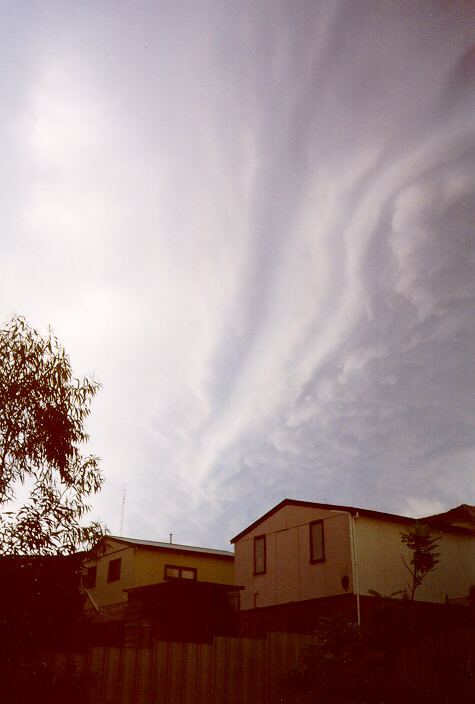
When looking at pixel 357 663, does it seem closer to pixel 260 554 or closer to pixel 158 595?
pixel 158 595

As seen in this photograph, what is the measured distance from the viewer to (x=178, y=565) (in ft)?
106

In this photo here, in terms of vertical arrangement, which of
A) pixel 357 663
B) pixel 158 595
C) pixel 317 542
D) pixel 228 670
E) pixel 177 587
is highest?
pixel 317 542

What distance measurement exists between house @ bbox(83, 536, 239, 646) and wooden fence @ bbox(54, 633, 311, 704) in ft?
28.3

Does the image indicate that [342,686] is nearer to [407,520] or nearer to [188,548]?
[407,520]

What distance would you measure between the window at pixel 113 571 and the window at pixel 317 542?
10633mm

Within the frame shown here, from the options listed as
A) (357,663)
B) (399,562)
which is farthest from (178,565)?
→ (357,663)

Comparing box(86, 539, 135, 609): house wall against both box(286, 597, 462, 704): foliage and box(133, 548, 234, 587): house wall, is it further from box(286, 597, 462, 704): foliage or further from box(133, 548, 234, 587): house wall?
box(286, 597, 462, 704): foliage

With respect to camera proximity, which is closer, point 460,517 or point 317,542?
point 317,542

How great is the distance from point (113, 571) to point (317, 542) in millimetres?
11468

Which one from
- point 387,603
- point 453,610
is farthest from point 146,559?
point 387,603

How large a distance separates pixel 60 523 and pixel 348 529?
681 inches

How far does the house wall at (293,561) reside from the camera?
82.2 ft

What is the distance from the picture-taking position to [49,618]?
8.73m

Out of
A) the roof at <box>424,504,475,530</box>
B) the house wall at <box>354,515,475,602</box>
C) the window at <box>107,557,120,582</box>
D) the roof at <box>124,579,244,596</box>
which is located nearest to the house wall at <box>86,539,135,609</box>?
the window at <box>107,557,120,582</box>
